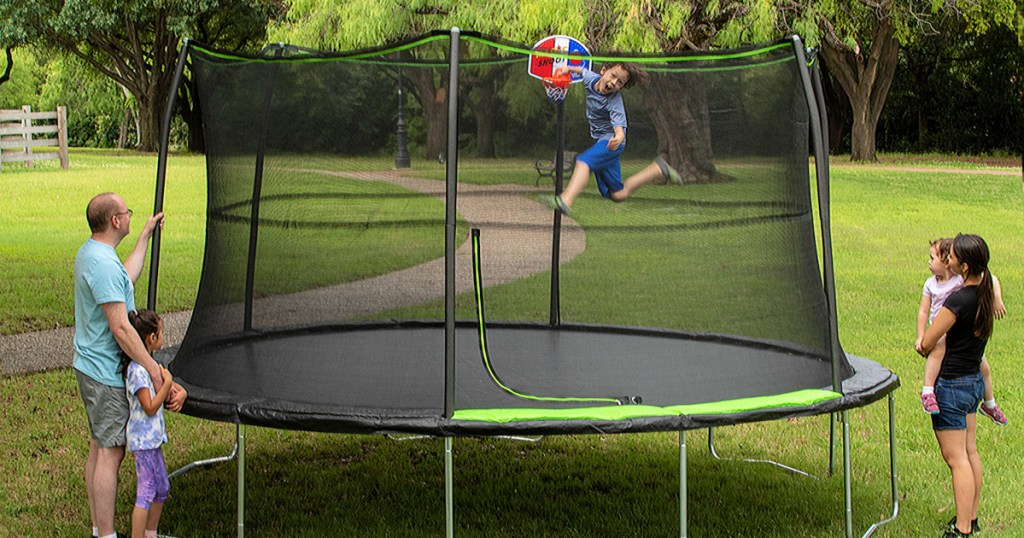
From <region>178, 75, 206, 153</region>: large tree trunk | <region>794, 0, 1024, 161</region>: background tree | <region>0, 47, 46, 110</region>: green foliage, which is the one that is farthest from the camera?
<region>0, 47, 46, 110</region>: green foliage

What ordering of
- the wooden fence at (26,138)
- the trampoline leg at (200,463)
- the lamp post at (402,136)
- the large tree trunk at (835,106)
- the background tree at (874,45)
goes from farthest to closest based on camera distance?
the large tree trunk at (835,106), the wooden fence at (26,138), the background tree at (874,45), the trampoline leg at (200,463), the lamp post at (402,136)

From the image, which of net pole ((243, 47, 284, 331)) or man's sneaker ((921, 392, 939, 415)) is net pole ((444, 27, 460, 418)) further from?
man's sneaker ((921, 392, 939, 415))

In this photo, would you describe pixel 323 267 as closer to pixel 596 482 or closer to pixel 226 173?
pixel 226 173

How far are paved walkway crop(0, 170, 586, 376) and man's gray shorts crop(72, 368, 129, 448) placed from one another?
0.80 meters

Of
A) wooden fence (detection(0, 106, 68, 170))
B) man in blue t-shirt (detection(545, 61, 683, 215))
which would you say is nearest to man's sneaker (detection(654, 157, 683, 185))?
man in blue t-shirt (detection(545, 61, 683, 215))

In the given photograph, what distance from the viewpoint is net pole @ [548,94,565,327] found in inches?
158

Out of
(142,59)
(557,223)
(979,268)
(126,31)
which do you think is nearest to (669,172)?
(557,223)

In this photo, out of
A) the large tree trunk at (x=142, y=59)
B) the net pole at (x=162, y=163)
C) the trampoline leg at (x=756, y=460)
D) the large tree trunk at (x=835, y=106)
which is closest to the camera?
the net pole at (x=162, y=163)

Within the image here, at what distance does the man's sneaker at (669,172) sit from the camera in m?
4.04

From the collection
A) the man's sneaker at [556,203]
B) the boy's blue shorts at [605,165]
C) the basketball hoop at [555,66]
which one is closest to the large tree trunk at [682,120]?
the boy's blue shorts at [605,165]

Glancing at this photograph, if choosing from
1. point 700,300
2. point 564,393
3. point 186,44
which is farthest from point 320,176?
point 700,300

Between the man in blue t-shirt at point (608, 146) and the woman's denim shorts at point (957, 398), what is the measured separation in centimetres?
108

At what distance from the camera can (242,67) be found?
4375mm

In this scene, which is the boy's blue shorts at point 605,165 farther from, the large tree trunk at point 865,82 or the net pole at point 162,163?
the large tree trunk at point 865,82
